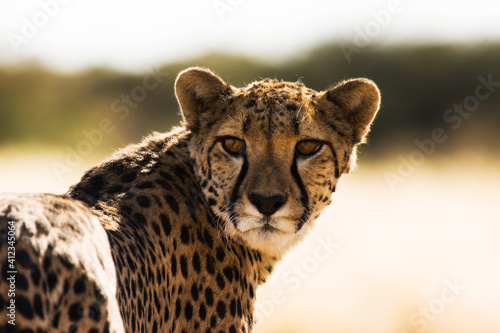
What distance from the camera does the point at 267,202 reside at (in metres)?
4.11

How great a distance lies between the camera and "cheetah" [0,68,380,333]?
3.42 meters

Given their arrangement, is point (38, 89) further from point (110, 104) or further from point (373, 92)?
point (373, 92)

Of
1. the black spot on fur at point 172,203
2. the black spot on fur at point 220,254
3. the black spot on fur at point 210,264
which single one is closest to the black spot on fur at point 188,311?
the black spot on fur at point 210,264

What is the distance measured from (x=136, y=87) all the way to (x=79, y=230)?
21.3 meters

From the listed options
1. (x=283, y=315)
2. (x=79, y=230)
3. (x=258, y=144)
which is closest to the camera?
(x=79, y=230)

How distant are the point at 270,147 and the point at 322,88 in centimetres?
1866

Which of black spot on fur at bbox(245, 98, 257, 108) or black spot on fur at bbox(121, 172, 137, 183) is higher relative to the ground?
black spot on fur at bbox(245, 98, 257, 108)

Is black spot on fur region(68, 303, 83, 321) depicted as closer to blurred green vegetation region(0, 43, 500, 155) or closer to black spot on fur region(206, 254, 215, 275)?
black spot on fur region(206, 254, 215, 275)

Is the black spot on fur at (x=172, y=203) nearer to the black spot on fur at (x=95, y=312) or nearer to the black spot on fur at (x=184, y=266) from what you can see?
the black spot on fur at (x=184, y=266)

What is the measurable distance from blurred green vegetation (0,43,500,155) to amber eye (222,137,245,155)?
16.4 metres

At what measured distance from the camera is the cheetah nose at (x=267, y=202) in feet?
13.5

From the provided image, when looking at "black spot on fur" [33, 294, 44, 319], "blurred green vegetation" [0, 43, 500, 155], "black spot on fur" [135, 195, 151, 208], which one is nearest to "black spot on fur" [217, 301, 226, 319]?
"black spot on fur" [135, 195, 151, 208]

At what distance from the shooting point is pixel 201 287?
4.04 meters

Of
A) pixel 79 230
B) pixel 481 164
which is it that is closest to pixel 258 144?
pixel 79 230
